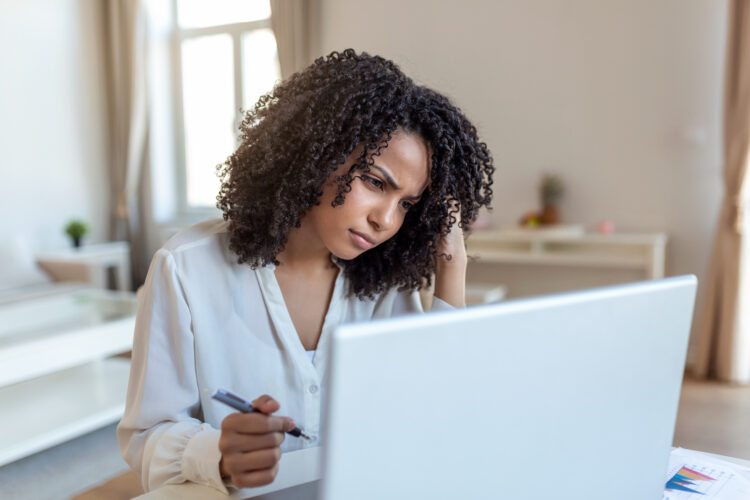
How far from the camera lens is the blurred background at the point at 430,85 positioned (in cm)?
281

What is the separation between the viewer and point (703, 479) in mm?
783

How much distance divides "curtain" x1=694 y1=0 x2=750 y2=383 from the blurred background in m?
0.01

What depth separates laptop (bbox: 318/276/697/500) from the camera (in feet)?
1.25

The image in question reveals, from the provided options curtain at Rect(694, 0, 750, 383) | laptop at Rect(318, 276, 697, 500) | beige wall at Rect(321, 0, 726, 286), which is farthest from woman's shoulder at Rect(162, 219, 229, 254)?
curtain at Rect(694, 0, 750, 383)

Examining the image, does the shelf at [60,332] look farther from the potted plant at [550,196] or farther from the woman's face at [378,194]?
the potted plant at [550,196]

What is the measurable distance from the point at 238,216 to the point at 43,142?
15.0 ft

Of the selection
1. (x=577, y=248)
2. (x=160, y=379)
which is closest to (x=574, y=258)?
(x=577, y=248)

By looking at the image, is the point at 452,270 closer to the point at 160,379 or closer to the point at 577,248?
the point at 160,379

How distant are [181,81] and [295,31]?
1.44 m

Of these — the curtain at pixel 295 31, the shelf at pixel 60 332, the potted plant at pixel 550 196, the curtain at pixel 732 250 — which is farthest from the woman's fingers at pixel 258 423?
the curtain at pixel 295 31

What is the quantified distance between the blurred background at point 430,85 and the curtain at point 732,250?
0.01 metres

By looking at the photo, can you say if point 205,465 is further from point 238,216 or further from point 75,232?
point 75,232

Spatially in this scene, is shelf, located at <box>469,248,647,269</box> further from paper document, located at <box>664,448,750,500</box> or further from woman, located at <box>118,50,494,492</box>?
paper document, located at <box>664,448,750,500</box>

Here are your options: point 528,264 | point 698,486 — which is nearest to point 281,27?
point 528,264
